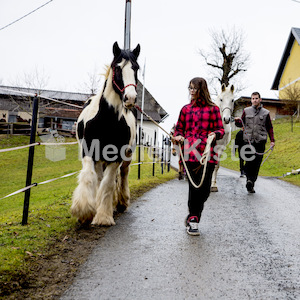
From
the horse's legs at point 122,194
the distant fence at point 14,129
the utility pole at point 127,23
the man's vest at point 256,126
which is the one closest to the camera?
the horse's legs at point 122,194

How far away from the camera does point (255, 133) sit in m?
Result: 8.60

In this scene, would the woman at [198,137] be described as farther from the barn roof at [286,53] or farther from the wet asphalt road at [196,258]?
the barn roof at [286,53]

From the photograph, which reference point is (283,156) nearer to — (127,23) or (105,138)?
(127,23)

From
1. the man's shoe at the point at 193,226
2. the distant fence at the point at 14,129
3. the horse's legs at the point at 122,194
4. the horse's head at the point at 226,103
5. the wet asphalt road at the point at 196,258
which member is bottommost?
the wet asphalt road at the point at 196,258

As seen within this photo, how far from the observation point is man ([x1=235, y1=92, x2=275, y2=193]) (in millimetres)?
8477

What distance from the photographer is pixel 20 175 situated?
19969 mm

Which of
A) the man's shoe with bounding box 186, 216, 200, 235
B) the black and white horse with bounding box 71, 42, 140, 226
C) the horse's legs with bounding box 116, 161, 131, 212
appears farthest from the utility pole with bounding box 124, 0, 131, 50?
the man's shoe with bounding box 186, 216, 200, 235

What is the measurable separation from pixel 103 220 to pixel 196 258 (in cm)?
171

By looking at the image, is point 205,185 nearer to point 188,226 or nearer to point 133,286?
point 188,226

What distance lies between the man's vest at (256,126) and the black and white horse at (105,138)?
13.7 ft

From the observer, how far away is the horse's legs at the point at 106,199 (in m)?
4.98

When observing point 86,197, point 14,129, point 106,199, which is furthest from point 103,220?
point 14,129

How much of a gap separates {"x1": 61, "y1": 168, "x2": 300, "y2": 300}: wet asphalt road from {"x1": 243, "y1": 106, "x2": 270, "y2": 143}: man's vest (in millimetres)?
2647

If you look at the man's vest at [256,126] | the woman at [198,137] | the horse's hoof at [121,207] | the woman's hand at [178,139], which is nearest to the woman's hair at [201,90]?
the woman at [198,137]
